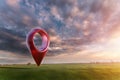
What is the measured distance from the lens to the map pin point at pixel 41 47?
21.5 ft

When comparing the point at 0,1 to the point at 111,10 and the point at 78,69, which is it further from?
the point at 78,69

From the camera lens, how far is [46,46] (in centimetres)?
712

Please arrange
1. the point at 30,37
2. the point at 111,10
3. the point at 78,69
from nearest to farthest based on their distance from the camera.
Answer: the point at 30,37 < the point at 111,10 < the point at 78,69

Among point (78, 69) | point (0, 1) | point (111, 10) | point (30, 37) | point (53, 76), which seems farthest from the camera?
point (78, 69)

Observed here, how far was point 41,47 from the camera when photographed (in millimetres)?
7039

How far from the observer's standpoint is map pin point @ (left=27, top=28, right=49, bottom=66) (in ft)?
21.5

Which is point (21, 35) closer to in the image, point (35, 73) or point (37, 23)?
point (37, 23)

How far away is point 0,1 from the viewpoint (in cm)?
A: 705

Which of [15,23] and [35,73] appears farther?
[35,73]

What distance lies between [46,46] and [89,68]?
585 cm

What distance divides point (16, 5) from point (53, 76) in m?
3.57

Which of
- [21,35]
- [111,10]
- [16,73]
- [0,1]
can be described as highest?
[111,10]

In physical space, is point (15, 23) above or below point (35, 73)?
above

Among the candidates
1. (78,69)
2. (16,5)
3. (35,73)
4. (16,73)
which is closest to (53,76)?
(35,73)
